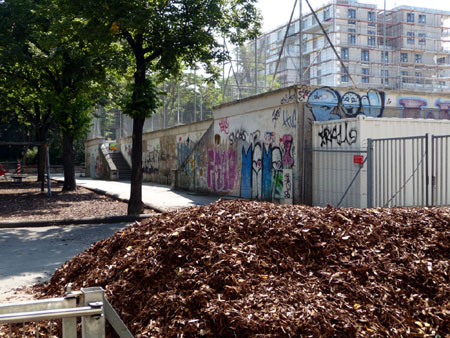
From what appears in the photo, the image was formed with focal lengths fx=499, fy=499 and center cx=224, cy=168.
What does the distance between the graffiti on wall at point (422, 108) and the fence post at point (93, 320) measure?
1504 centimetres

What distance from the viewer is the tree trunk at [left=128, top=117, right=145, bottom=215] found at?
13422 millimetres

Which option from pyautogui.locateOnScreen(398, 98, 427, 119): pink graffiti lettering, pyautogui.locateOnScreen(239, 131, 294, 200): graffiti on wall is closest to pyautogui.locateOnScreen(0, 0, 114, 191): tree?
pyautogui.locateOnScreen(239, 131, 294, 200): graffiti on wall

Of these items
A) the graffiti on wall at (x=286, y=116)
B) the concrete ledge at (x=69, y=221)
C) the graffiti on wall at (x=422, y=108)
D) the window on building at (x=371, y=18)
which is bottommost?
the concrete ledge at (x=69, y=221)

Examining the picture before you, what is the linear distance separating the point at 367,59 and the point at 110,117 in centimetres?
3125

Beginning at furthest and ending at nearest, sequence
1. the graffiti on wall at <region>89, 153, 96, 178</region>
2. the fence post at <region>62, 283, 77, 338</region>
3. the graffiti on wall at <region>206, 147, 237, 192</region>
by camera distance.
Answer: the graffiti on wall at <region>89, 153, 96, 178</region> → the graffiti on wall at <region>206, 147, 237, 192</region> → the fence post at <region>62, 283, 77, 338</region>

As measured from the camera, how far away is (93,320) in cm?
246

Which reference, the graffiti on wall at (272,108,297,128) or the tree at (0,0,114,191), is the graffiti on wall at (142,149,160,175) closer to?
the tree at (0,0,114,191)

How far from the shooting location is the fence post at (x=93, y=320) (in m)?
2.45

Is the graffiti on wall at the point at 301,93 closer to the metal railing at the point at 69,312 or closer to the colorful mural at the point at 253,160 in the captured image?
the colorful mural at the point at 253,160

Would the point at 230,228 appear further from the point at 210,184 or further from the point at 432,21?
the point at 432,21

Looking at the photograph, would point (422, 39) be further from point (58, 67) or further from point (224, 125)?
point (58, 67)

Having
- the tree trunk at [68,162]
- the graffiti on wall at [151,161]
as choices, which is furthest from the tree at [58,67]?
the graffiti on wall at [151,161]

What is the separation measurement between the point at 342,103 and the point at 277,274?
1178cm

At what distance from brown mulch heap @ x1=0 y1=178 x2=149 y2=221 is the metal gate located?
6750mm
